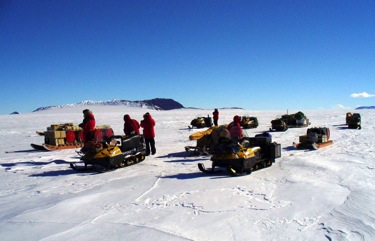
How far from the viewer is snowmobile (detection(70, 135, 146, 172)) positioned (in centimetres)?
830

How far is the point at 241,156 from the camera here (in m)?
7.28

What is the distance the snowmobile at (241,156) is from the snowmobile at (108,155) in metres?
2.26

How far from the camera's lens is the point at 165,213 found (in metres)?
4.85

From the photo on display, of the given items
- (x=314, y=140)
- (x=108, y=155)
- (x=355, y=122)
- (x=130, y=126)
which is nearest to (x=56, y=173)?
(x=108, y=155)

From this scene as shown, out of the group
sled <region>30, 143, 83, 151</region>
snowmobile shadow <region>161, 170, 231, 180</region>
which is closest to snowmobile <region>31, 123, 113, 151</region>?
sled <region>30, 143, 83, 151</region>

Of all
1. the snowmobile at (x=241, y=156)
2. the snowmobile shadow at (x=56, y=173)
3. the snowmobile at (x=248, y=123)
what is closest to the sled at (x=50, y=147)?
the snowmobile shadow at (x=56, y=173)

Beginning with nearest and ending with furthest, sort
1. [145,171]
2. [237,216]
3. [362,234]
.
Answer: [362,234], [237,216], [145,171]

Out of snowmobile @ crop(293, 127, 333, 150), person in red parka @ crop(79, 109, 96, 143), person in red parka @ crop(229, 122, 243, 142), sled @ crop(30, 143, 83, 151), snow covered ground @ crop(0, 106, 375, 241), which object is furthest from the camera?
sled @ crop(30, 143, 83, 151)

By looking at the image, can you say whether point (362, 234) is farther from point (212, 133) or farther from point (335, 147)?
point (335, 147)

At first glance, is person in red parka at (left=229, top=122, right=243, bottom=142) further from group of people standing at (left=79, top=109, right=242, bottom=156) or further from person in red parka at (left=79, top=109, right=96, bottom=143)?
person in red parka at (left=79, top=109, right=96, bottom=143)

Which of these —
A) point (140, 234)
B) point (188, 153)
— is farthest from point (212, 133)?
point (140, 234)

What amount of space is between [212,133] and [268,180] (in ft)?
12.4

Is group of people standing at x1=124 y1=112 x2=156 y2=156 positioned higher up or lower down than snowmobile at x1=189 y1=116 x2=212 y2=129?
higher up

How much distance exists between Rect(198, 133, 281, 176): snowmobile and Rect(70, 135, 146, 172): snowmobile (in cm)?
226
